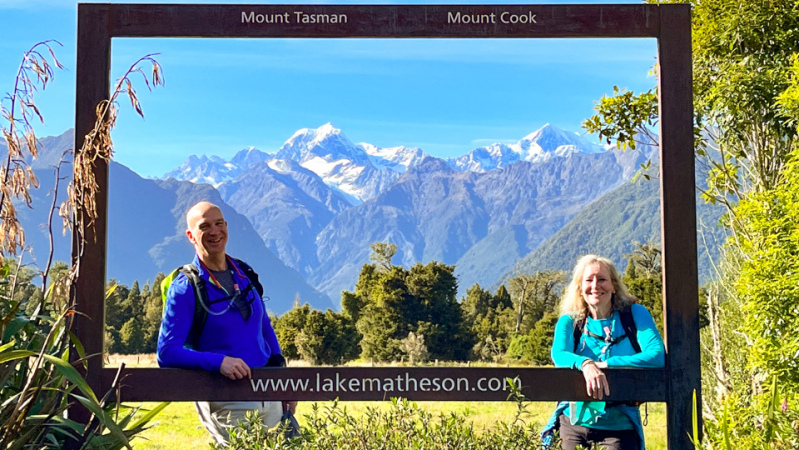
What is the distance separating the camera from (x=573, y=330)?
403 centimetres

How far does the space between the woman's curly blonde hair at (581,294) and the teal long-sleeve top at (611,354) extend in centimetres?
4

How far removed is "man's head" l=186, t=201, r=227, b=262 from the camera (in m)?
4.08

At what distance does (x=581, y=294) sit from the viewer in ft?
13.5

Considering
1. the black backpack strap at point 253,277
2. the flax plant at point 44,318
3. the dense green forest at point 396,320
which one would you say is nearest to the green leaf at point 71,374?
the flax plant at point 44,318

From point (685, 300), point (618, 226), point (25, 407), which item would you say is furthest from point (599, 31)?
point (618, 226)

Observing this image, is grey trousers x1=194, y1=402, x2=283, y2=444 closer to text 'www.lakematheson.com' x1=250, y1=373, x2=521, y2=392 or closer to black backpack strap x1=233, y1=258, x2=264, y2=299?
text 'www.lakematheson.com' x1=250, y1=373, x2=521, y2=392

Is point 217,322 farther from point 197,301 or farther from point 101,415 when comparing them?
point 101,415

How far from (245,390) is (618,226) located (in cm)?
19731

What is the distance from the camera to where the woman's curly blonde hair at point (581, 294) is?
13.2 feet

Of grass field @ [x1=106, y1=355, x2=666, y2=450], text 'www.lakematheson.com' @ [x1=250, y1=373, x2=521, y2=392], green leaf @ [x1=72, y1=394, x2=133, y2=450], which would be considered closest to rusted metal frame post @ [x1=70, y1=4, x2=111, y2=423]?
text 'www.lakematheson.com' @ [x1=250, y1=373, x2=521, y2=392]

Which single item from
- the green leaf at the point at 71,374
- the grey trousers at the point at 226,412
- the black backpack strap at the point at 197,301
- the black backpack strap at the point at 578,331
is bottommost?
the grey trousers at the point at 226,412

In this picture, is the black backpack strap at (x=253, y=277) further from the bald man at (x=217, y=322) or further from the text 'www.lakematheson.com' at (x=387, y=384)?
the text 'www.lakematheson.com' at (x=387, y=384)

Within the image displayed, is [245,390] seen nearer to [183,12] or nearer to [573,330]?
[573,330]

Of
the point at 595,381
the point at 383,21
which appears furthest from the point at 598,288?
the point at 383,21
